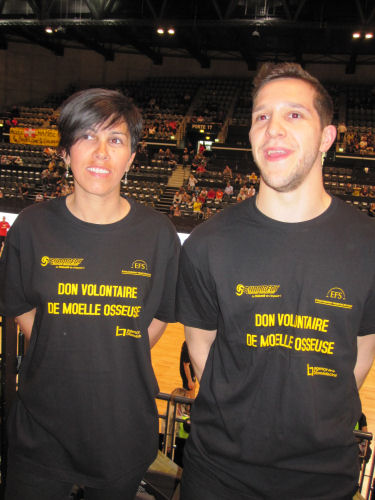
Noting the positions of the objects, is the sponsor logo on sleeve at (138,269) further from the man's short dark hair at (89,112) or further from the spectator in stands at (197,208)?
the spectator in stands at (197,208)

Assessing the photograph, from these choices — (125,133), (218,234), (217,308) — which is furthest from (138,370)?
(125,133)

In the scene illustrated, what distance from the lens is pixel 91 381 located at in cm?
157

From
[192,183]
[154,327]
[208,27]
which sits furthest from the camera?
[208,27]

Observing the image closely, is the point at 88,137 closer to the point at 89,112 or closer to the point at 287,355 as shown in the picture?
the point at 89,112

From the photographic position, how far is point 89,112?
64.2 inches

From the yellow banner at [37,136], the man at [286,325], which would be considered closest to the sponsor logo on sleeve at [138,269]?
the man at [286,325]

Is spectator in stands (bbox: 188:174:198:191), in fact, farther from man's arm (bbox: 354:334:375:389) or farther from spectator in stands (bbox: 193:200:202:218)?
man's arm (bbox: 354:334:375:389)

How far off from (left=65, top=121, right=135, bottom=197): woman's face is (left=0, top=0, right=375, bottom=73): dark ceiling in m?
13.3

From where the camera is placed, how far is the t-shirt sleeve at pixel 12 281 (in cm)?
170

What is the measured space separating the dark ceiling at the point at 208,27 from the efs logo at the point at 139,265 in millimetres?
13484

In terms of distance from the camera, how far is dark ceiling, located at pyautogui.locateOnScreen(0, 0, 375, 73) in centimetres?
1438

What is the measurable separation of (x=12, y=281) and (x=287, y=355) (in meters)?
1.06

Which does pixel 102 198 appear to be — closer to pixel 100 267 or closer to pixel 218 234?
pixel 100 267

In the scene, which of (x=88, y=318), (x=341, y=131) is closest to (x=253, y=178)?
(x=341, y=131)
